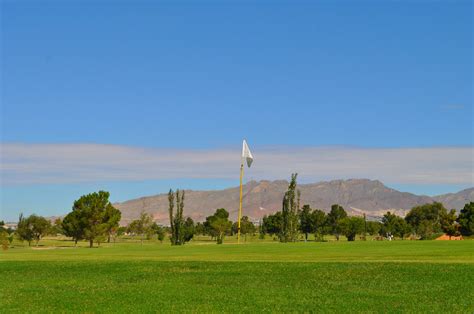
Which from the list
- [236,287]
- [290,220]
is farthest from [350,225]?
[236,287]

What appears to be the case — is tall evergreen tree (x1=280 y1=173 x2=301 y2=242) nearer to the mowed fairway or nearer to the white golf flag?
the white golf flag

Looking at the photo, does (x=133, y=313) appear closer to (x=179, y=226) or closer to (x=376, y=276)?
(x=376, y=276)

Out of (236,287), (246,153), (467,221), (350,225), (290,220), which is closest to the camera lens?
(236,287)

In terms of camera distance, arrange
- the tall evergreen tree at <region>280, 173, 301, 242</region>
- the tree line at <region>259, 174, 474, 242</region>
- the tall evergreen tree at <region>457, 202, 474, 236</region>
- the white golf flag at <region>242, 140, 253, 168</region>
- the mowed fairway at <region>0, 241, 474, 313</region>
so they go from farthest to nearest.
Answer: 1. the tall evergreen tree at <region>457, 202, 474, 236</region>
2. the tree line at <region>259, 174, 474, 242</region>
3. the tall evergreen tree at <region>280, 173, 301, 242</region>
4. the white golf flag at <region>242, 140, 253, 168</region>
5. the mowed fairway at <region>0, 241, 474, 313</region>

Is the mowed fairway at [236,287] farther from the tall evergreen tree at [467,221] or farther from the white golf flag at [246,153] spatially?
the tall evergreen tree at [467,221]

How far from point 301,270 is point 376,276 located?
215 inches

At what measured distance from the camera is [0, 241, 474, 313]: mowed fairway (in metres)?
29.6

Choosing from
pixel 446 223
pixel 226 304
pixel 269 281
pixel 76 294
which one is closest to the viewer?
pixel 226 304

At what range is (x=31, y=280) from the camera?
41.7 meters

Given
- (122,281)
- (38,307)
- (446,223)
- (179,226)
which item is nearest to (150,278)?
(122,281)

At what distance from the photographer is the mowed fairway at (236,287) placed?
29.6 metres

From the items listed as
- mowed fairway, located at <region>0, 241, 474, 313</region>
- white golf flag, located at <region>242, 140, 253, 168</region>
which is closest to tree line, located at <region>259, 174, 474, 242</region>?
white golf flag, located at <region>242, 140, 253, 168</region>

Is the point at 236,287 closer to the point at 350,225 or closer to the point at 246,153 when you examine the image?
the point at 246,153

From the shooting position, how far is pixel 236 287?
119 ft
